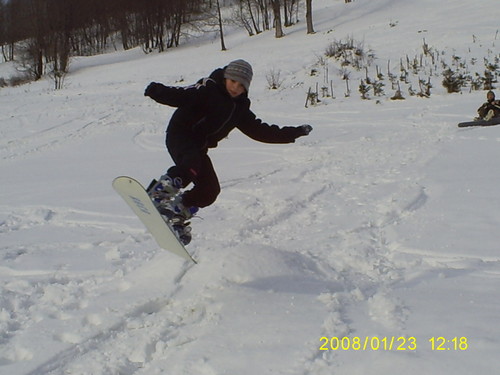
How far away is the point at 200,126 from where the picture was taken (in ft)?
13.0

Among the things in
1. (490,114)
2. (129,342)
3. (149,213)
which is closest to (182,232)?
(149,213)

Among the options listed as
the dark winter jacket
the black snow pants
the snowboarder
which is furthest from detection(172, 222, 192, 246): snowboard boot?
the snowboarder

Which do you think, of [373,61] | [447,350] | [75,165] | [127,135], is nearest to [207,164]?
[447,350]

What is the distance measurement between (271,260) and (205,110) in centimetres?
124

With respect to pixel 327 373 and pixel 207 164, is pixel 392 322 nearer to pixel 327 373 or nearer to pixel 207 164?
pixel 327 373

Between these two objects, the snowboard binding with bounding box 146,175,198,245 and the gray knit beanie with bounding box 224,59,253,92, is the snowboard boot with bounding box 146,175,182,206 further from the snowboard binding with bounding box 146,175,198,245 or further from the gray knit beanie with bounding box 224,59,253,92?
the gray knit beanie with bounding box 224,59,253,92

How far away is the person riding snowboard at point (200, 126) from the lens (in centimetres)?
373

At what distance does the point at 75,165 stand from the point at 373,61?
469 inches

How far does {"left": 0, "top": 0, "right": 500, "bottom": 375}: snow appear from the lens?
101 inches

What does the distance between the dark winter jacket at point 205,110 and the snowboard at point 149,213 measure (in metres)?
0.55

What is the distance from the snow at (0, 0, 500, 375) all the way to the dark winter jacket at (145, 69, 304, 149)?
3.08 ft

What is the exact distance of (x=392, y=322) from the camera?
107 inches

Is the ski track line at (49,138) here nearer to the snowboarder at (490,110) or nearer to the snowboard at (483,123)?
the snowboard at (483,123)
